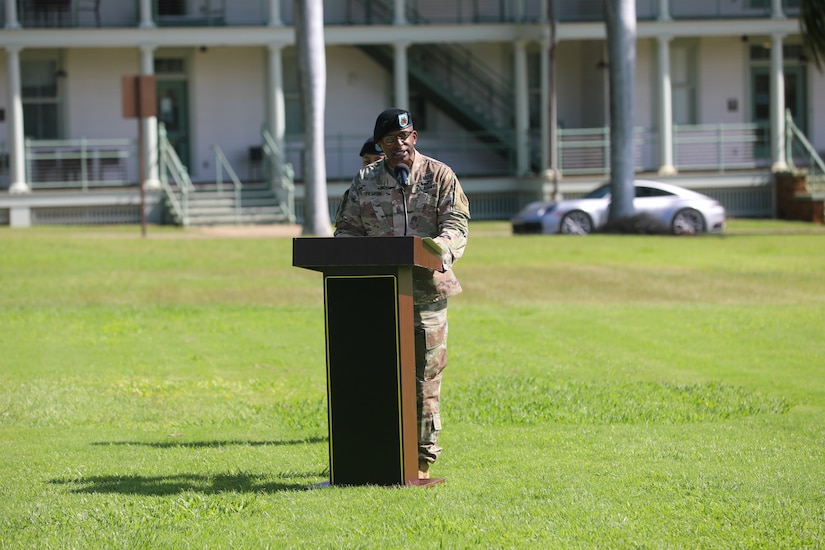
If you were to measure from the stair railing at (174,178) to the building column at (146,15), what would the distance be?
252cm

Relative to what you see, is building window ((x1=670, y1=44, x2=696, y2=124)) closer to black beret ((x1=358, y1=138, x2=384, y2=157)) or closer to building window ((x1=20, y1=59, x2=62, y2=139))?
building window ((x1=20, y1=59, x2=62, y2=139))

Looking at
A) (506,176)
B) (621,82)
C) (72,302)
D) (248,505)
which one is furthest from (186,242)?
(248,505)

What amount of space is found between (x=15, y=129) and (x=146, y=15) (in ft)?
14.4

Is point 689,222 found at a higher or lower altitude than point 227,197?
lower

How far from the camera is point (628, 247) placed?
81.9 ft

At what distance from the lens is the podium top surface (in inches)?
250

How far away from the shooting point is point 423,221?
7.21 metres

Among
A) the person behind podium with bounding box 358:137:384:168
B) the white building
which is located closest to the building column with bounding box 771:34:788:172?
the white building

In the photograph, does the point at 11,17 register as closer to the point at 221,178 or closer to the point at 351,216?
the point at 221,178

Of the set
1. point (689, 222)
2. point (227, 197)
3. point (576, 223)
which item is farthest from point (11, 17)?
point (689, 222)

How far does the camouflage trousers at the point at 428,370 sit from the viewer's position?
713cm

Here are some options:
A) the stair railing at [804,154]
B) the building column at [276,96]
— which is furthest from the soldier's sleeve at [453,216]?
the stair railing at [804,154]

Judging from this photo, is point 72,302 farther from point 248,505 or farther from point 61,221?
point 61,221

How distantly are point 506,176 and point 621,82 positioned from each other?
729 centimetres
